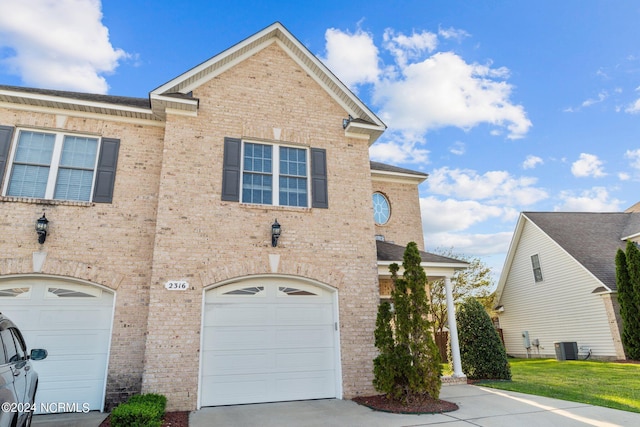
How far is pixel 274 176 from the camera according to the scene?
917 centimetres

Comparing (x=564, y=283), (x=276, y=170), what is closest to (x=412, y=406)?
(x=276, y=170)

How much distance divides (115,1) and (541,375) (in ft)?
55.0

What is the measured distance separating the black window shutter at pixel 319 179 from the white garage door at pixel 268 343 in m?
2.10

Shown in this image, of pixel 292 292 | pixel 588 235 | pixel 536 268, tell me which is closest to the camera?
pixel 292 292

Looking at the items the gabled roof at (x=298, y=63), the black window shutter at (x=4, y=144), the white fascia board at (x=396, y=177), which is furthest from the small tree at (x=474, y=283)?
the black window shutter at (x=4, y=144)

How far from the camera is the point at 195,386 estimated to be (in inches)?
288

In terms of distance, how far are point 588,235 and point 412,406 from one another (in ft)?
56.7

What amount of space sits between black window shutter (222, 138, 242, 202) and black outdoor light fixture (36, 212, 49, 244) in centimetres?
363

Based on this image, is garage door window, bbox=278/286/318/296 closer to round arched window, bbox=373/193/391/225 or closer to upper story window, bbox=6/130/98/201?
upper story window, bbox=6/130/98/201

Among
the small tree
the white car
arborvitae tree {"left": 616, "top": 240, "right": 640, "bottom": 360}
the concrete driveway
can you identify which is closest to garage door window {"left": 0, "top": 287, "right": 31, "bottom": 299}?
the white car

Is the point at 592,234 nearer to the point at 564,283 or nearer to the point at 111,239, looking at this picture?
the point at 564,283

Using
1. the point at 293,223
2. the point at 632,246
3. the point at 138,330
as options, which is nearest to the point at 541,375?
the point at 632,246

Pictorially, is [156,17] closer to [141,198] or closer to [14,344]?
[141,198]

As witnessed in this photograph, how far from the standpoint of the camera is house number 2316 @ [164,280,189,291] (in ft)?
25.2
